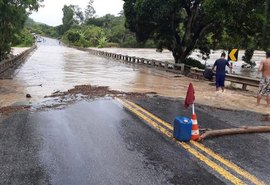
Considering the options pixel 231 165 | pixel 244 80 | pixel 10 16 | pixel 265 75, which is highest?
pixel 10 16

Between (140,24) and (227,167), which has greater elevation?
(140,24)

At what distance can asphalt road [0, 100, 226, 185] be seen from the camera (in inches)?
212

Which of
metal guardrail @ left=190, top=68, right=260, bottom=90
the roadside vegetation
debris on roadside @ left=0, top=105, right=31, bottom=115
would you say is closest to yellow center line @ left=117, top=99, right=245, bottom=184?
debris on roadside @ left=0, top=105, right=31, bottom=115

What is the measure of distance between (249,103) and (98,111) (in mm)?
5825

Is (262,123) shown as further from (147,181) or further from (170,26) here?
(170,26)

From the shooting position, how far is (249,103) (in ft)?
44.1

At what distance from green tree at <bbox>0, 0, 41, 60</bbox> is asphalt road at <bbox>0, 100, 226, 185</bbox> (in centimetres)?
1399

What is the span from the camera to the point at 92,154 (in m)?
6.43

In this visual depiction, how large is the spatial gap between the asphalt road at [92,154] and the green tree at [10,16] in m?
14.0

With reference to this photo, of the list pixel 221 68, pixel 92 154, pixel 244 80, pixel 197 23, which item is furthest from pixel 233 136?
pixel 197 23

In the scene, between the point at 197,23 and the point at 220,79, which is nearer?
the point at 220,79

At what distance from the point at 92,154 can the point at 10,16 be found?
63.0 feet

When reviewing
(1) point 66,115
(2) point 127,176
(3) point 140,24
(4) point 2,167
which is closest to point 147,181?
(2) point 127,176

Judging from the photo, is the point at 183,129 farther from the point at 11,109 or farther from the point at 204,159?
the point at 11,109
